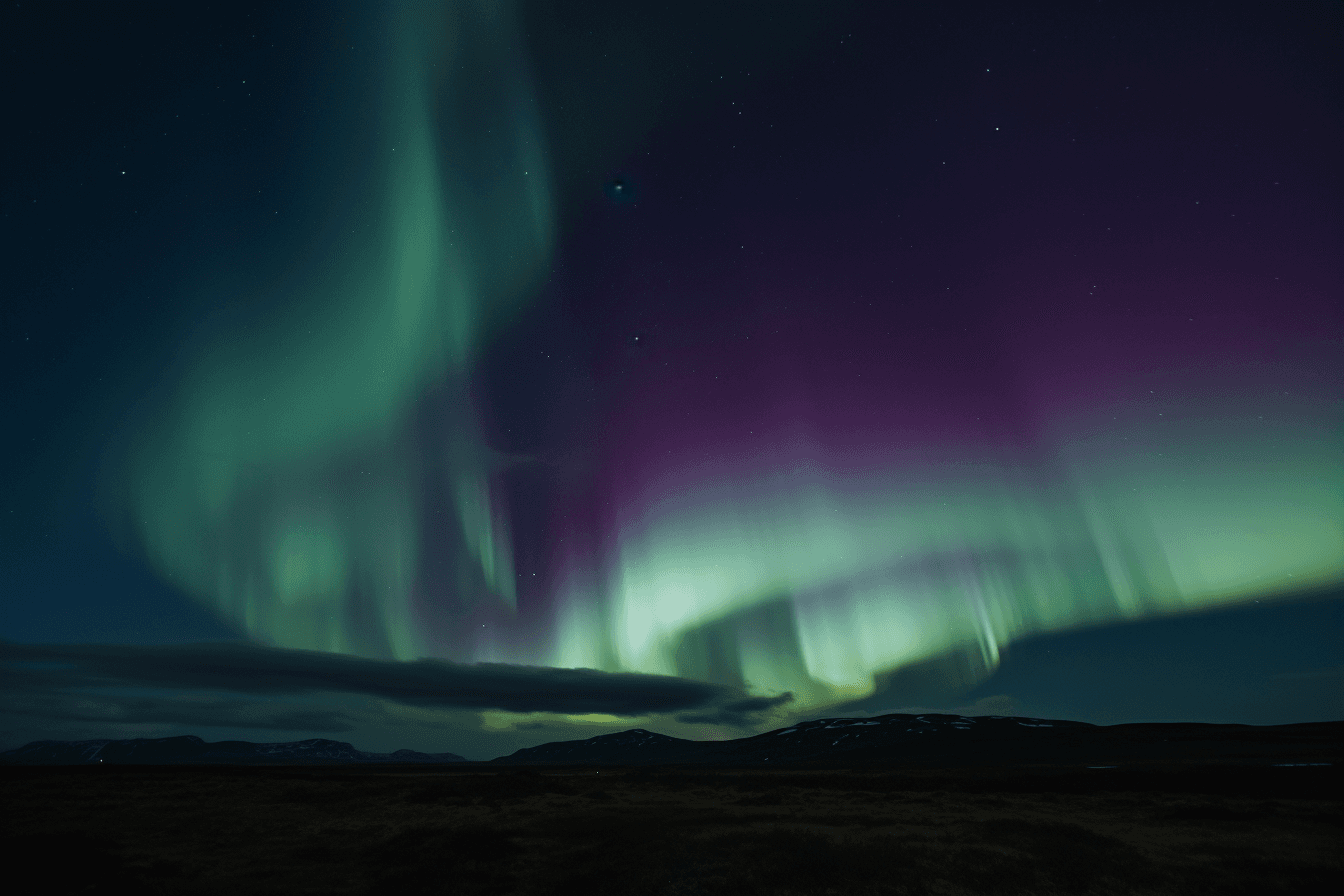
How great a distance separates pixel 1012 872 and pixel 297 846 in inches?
1291

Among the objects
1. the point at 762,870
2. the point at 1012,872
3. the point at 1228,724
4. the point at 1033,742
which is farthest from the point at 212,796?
the point at 1228,724

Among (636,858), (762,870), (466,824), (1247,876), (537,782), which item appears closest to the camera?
(1247,876)

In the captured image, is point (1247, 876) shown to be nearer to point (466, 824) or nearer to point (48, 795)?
point (466, 824)

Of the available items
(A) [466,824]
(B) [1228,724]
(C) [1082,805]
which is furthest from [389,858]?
(B) [1228,724]

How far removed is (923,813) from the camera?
132ft

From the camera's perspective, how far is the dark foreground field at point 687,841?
24.2 metres

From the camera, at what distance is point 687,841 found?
104 feet

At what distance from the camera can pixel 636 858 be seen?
2833cm

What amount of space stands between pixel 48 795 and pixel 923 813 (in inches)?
2439

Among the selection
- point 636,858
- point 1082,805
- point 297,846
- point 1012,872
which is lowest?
point 1082,805

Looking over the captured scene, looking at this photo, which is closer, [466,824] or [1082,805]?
[466,824]

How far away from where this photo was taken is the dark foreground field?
24188 millimetres

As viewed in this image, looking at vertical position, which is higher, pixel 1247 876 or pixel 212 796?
pixel 212 796

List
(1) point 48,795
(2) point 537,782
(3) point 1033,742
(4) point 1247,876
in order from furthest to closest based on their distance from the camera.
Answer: (3) point 1033,742 → (2) point 537,782 → (1) point 48,795 → (4) point 1247,876
